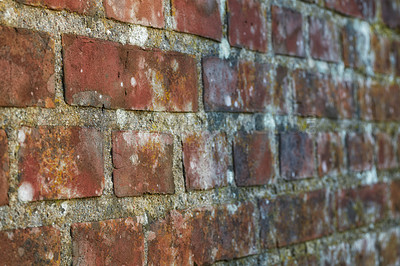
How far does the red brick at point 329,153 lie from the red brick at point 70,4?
0.52 meters

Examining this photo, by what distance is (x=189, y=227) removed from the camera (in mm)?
699

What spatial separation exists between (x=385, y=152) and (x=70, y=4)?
0.82 metres

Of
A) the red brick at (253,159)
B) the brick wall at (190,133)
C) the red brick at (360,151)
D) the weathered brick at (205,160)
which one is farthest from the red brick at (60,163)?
the red brick at (360,151)

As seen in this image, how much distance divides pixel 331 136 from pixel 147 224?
473 millimetres

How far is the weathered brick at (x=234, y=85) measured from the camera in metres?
0.74

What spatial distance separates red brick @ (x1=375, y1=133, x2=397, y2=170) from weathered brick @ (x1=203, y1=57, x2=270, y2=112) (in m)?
0.42

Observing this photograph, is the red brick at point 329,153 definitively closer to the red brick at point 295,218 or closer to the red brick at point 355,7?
the red brick at point 295,218

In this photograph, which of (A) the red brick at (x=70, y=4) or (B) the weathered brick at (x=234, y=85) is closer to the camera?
(A) the red brick at (x=70, y=4)

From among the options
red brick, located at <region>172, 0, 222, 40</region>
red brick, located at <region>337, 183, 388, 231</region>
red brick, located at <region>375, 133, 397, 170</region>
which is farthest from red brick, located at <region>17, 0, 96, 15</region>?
red brick, located at <region>375, 133, 397, 170</region>

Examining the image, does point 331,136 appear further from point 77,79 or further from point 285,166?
point 77,79

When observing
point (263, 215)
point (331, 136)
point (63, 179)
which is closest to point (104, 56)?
point (63, 179)

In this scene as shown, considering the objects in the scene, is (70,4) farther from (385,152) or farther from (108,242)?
(385,152)

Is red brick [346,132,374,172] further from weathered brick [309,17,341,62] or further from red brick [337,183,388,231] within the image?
weathered brick [309,17,341,62]

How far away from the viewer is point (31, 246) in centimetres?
55
